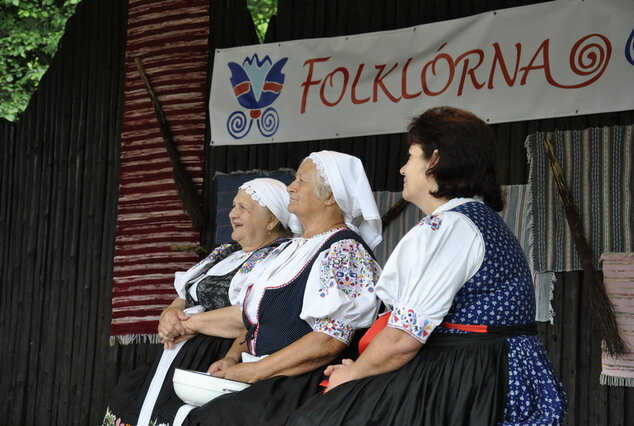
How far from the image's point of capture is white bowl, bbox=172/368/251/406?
299cm

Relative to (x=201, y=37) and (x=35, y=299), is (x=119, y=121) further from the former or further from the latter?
(x=35, y=299)

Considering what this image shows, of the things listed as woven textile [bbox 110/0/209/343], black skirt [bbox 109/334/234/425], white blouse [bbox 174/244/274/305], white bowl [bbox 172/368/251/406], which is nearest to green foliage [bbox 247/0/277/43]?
woven textile [bbox 110/0/209/343]

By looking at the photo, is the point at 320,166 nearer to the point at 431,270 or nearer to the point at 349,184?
the point at 349,184

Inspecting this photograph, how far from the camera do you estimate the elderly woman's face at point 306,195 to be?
3387 mm

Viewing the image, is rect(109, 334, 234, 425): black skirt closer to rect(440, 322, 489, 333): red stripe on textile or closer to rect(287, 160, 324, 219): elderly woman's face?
rect(287, 160, 324, 219): elderly woman's face

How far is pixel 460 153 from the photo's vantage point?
99.0 inches

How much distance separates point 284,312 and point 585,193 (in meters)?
2.11

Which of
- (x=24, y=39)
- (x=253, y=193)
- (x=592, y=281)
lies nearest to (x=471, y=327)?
(x=253, y=193)

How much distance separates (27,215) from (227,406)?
4761 millimetres

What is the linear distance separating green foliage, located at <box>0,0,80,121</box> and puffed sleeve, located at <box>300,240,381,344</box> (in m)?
9.02

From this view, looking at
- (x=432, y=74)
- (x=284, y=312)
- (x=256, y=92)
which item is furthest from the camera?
(x=256, y=92)

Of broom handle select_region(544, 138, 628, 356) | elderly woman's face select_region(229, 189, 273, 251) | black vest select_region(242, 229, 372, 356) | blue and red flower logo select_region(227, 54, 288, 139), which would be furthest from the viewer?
blue and red flower logo select_region(227, 54, 288, 139)

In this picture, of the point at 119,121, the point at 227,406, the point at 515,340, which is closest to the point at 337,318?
the point at 227,406

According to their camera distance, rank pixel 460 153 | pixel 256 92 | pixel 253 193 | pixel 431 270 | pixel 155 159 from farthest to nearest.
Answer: pixel 155 159 < pixel 256 92 < pixel 253 193 < pixel 460 153 < pixel 431 270
